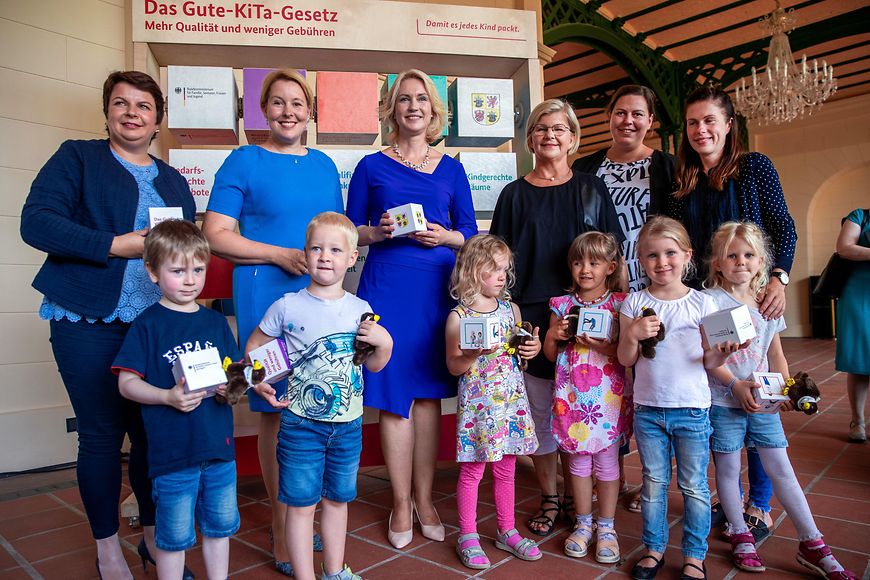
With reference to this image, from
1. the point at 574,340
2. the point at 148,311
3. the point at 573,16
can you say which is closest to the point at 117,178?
the point at 148,311

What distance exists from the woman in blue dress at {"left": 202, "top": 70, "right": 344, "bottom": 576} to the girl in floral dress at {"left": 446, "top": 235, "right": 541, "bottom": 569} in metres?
0.56

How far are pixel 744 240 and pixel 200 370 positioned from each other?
169 cm

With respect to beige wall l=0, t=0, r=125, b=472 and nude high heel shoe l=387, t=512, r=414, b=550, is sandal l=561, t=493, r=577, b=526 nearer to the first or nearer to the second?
nude high heel shoe l=387, t=512, r=414, b=550

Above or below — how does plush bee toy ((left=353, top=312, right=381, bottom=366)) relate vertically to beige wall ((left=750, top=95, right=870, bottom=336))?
below

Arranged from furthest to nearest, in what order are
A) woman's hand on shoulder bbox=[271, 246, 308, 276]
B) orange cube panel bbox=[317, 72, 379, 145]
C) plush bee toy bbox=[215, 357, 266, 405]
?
orange cube panel bbox=[317, 72, 379, 145] → woman's hand on shoulder bbox=[271, 246, 308, 276] → plush bee toy bbox=[215, 357, 266, 405]

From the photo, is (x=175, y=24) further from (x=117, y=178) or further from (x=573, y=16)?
(x=573, y=16)

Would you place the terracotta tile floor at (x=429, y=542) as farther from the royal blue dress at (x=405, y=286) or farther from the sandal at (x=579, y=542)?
the royal blue dress at (x=405, y=286)

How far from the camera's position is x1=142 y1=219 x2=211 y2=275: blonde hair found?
156 cm

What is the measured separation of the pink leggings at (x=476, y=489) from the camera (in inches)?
80.5

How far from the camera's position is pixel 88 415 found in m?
1.74

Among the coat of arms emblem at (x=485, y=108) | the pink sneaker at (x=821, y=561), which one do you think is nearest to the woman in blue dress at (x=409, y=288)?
the coat of arms emblem at (x=485, y=108)

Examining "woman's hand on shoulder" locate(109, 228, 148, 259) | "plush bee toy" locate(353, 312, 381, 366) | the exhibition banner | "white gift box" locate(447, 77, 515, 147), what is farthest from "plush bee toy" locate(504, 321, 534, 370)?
the exhibition banner

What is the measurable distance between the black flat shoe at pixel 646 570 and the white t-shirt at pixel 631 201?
0.99 m

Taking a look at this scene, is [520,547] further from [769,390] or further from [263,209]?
[263,209]
